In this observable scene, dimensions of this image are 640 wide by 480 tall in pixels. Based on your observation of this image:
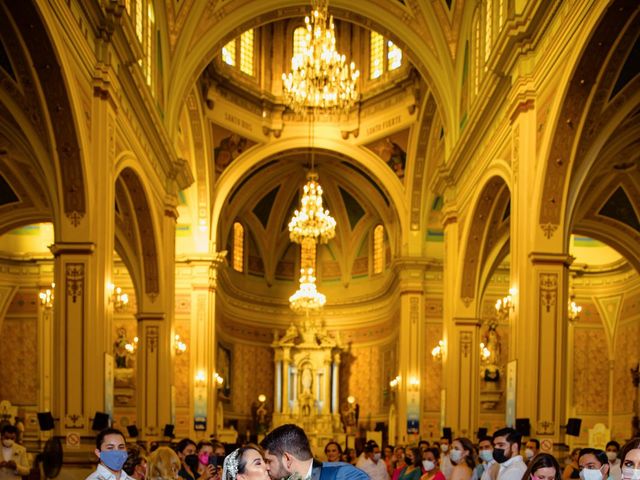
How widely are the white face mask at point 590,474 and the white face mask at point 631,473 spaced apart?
186 cm

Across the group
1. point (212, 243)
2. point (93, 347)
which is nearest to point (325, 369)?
point (212, 243)

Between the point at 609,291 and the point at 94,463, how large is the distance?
16782mm

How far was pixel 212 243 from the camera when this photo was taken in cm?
2969

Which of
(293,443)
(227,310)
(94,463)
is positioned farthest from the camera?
(227,310)

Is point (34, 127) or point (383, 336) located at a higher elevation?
point (34, 127)

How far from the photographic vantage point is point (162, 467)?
6.73 m

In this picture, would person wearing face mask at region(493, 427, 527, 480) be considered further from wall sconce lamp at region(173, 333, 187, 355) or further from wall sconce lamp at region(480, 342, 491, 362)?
wall sconce lamp at region(173, 333, 187, 355)

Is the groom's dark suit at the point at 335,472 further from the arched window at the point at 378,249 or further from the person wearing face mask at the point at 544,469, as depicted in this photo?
the arched window at the point at 378,249

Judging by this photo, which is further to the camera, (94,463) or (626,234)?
(626,234)

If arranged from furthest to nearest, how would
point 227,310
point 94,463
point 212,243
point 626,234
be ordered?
point 227,310 → point 212,243 → point 626,234 → point 94,463

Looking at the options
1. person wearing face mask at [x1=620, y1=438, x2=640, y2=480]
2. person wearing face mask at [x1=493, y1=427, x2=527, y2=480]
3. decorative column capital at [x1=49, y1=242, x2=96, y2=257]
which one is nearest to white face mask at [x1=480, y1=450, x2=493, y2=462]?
person wearing face mask at [x1=493, y1=427, x2=527, y2=480]

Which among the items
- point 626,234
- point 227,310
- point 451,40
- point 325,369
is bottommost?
point 325,369

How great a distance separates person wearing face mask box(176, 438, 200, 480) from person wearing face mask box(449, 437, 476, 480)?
258 centimetres

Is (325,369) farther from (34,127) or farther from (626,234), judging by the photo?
(34,127)
